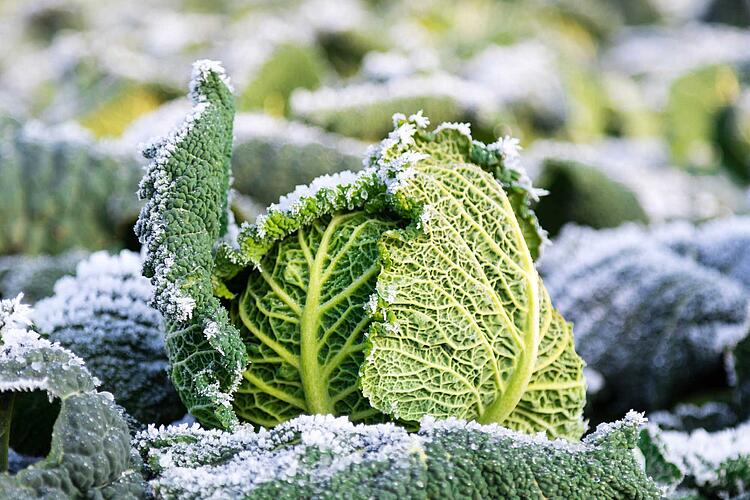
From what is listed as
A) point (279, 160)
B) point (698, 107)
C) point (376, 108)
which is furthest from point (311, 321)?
point (698, 107)

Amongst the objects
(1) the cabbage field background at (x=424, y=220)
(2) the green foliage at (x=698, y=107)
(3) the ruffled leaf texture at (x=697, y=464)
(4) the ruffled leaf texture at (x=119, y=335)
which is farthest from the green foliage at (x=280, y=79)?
(2) the green foliage at (x=698, y=107)

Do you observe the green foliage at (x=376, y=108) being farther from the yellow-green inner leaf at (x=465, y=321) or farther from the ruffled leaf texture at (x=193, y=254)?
the ruffled leaf texture at (x=193, y=254)

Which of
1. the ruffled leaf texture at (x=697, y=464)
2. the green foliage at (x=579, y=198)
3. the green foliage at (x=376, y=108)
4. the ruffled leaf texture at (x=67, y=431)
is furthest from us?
the green foliage at (x=376, y=108)

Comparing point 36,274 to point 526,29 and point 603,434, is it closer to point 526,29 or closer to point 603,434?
point 603,434

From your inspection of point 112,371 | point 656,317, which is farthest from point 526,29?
point 112,371

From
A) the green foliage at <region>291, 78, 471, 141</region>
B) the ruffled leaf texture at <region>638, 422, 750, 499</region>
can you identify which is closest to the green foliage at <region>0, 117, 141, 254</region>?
the green foliage at <region>291, 78, 471, 141</region>

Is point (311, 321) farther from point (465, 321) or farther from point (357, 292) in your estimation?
point (465, 321)
